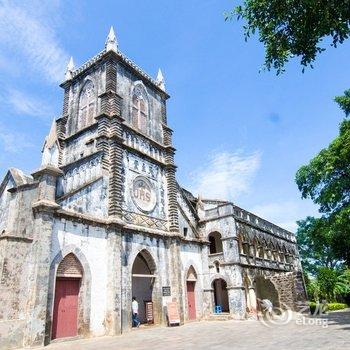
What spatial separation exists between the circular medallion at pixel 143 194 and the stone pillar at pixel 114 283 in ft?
9.91

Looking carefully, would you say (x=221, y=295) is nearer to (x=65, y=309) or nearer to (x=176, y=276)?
(x=176, y=276)

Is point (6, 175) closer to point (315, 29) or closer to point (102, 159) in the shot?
point (102, 159)

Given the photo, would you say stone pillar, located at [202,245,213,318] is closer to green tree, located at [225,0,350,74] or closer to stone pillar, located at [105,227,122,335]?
stone pillar, located at [105,227,122,335]

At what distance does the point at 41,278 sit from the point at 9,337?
2.07 m

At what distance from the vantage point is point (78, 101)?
72.2ft

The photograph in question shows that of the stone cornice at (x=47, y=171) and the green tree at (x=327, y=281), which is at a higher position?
the stone cornice at (x=47, y=171)

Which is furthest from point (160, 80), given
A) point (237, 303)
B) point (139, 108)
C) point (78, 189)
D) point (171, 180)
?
point (237, 303)

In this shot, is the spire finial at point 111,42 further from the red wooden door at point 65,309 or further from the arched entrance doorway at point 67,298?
the red wooden door at point 65,309

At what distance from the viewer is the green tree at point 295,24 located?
8.25m

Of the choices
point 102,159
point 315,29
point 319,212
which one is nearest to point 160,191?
point 102,159

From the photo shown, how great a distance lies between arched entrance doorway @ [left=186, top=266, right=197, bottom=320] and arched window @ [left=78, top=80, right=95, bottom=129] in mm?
11525

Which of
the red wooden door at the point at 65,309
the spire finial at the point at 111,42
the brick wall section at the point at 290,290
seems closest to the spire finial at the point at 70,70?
the spire finial at the point at 111,42

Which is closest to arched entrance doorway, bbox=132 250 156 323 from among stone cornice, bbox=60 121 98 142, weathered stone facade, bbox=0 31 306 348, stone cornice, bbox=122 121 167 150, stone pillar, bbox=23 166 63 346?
weathered stone facade, bbox=0 31 306 348

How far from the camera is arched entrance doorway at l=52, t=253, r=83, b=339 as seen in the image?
513 inches
